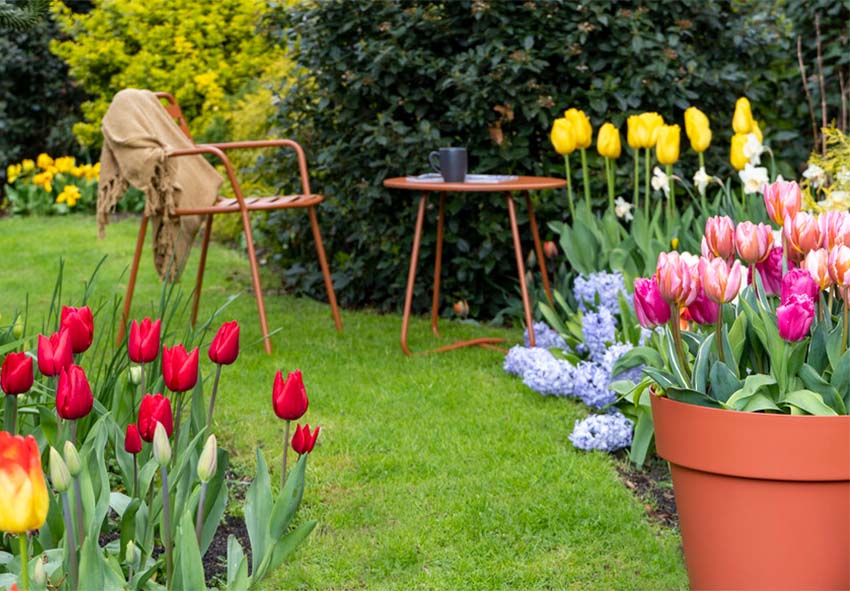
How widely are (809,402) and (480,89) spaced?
9.92ft

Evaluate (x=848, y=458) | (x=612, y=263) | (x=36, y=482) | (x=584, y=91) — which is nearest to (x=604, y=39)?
(x=584, y=91)

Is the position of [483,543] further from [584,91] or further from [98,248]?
[98,248]

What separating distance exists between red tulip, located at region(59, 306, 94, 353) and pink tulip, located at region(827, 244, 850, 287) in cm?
124

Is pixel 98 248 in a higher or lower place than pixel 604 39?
lower

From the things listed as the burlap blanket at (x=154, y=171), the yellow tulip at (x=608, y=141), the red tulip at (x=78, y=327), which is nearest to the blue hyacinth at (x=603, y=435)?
the yellow tulip at (x=608, y=141)

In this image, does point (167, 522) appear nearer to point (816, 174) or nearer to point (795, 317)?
point (795, 317)

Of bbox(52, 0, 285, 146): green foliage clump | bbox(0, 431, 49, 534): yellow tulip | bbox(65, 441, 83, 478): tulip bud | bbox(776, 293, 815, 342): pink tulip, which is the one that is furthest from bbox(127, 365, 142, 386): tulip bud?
bbox(52, 0, 285, 146): green foliage clump

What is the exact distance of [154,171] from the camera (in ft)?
13.4

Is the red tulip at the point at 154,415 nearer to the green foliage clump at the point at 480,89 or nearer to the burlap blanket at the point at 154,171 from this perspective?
the burlap blanket at the point at 154,171

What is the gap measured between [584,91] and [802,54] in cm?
112

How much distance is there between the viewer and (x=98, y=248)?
261 inches

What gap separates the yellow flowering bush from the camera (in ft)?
26.9

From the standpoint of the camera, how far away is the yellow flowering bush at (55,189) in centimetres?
→ 820

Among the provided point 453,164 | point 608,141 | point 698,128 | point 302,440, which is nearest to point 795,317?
point 302,440
